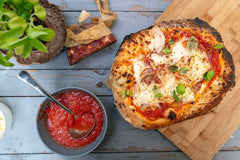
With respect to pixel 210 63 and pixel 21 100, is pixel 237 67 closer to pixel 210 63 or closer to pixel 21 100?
pixel 210 63

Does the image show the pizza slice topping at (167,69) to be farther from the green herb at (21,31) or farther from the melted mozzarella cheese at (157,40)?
the green herb at (21,31)

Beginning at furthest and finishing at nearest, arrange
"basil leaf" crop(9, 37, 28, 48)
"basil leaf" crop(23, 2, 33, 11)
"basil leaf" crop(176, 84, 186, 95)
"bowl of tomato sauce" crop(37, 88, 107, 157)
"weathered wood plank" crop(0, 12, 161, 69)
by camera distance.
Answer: "weathered wood plank" crop(0, 12, 161, 69)
"bowl of tomato sauce" crop(37, 88, 107, 157)
"basil leaf" crop(176, 84, 186, 95)
"basil leaf" crop(23, 2, 33, 11)
"basil leaf" crop(9, 37, 28, 48)

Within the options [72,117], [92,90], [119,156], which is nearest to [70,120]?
[72,117]

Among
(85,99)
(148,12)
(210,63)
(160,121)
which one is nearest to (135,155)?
(160,121)

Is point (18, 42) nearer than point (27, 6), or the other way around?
point (18, 42)

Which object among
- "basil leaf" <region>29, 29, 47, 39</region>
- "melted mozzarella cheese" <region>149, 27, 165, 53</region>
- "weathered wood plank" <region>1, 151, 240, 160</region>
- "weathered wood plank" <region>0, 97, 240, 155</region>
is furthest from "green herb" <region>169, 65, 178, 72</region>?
"basil leaf" <region>29, 29, 47, 39</region>

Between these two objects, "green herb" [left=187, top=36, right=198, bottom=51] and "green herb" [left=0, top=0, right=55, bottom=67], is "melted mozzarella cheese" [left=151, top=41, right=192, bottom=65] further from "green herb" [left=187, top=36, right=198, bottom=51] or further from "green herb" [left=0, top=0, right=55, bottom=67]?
"green herb" [left=0, top=0, right=55, bottom=67]

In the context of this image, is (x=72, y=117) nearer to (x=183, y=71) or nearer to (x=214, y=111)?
(x=183, y=71)

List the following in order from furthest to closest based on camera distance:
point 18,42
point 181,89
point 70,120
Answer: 1. point 70,120
2. point 181,89
3. point 18,42

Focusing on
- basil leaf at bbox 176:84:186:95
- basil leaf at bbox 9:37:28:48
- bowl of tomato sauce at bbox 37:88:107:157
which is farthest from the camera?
bowl of tomato sauce at bbox 37:88:107:157
